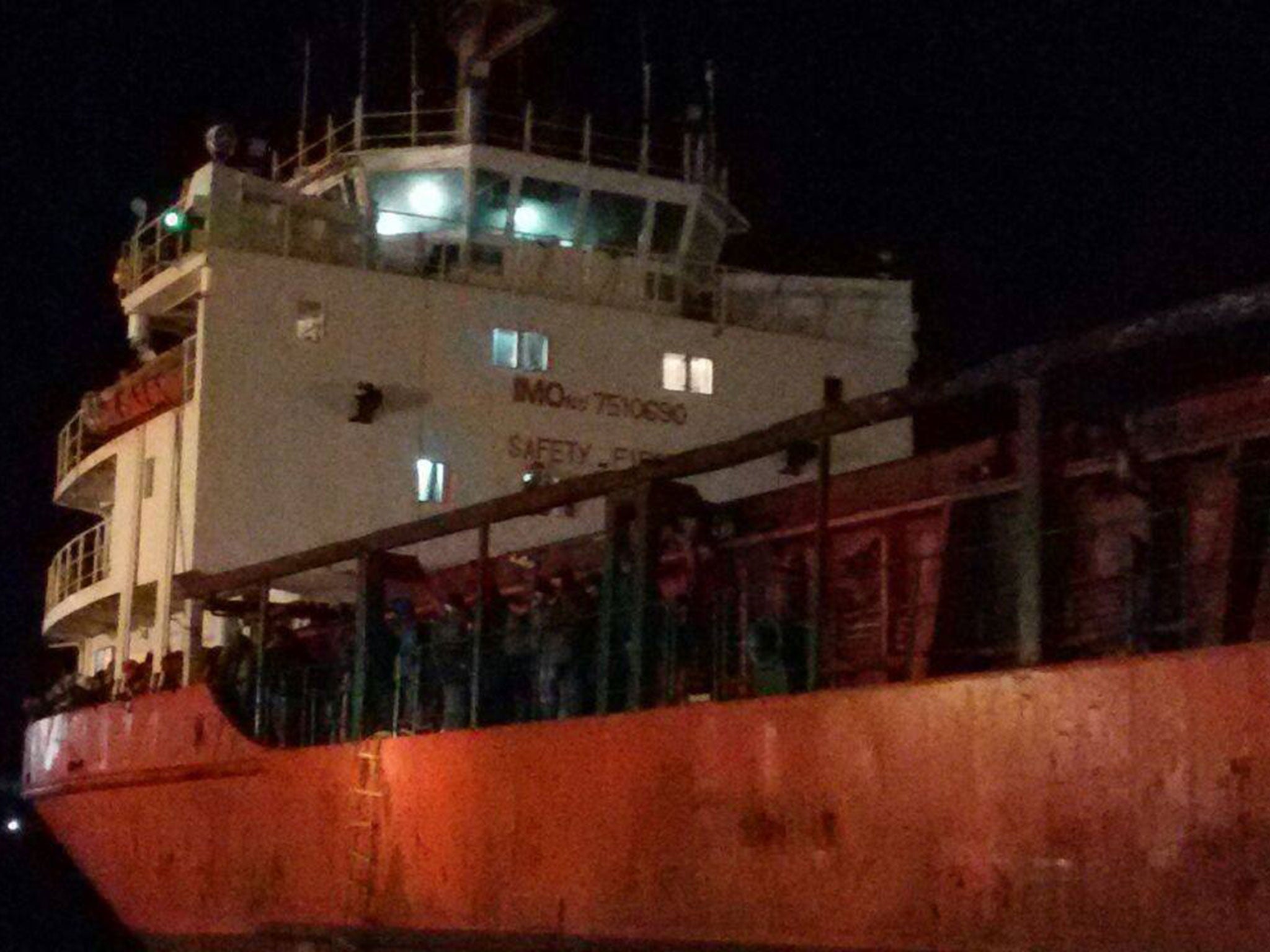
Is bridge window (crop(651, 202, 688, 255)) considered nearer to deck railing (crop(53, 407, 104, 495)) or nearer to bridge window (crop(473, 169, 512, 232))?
bridge window (crop(473, 169, 512, 232))

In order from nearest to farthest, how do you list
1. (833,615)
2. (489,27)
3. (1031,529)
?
(1031,529), (833,615), (489,27)

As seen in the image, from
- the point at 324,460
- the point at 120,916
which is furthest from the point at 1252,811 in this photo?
the point at 324,460

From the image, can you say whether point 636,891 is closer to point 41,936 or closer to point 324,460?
point 324,460

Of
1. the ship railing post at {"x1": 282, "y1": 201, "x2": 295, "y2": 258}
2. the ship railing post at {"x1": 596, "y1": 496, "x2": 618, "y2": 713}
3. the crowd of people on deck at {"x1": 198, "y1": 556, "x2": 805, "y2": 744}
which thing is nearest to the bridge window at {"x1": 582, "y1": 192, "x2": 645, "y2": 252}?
the ship railing post at {"x1": 282, "y1": 201, "x2": 295, "y2": 258}

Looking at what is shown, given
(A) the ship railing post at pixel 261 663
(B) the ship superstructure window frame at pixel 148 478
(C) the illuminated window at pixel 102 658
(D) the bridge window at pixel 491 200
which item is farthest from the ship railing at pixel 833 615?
(C) the illuminated window at pixel 102 658

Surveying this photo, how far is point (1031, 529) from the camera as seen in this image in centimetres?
631

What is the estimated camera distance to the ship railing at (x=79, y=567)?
763 inches

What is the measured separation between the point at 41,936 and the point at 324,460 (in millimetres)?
6208

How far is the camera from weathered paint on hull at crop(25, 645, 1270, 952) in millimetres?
5469

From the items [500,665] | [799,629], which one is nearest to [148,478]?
[500,665]

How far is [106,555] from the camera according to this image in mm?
19188

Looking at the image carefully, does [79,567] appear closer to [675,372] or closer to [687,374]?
[675,372]

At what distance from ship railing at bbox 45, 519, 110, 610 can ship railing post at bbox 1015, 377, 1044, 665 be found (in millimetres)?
14470

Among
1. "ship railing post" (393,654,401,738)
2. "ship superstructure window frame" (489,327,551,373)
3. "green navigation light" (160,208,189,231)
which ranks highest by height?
"green navigation light" (160,208,189,231)
